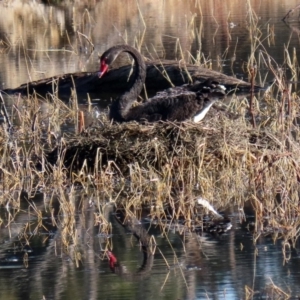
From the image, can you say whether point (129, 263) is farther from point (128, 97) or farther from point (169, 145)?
point (128, 97)

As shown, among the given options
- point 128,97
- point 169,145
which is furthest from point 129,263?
point 128,97

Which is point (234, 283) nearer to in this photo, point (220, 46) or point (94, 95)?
point (94, 95)

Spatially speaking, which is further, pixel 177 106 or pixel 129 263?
pixel 177 106

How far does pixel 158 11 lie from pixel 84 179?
19.8 metres

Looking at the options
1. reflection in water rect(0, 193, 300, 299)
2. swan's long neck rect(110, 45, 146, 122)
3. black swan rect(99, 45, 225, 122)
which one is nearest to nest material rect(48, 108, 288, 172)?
black swan rect(99, 45, 225, 122)

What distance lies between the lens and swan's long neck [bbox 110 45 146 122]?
1134cm

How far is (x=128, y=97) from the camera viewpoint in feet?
38.1

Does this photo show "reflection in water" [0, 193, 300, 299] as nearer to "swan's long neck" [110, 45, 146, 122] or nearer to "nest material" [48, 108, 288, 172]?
"nest material" [48, 108, 288, 172]

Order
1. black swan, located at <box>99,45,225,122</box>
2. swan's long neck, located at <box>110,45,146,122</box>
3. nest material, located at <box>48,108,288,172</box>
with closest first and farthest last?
nest material, located at <box>48,108,288,172</box>, black swan, located at <box>99,45,225,122</box>, swan's long neck, located at <box>110,45,146,122</box>

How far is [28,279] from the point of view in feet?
21.9

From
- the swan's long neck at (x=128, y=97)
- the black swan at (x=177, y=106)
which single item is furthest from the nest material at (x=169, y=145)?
the swan's long neck at (x=128, y=97)

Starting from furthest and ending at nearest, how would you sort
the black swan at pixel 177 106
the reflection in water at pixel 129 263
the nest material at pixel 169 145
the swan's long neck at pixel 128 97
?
1. the swan's long neck at pixel 128 97
2. the black swan at pixel 177 106
3. the nest material at pixel 169 145
4. the reflection in water at pixel 129 263

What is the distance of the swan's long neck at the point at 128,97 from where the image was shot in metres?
11.3

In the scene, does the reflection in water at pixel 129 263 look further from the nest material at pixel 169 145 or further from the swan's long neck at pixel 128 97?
the swan's long neck at pixel 128 97
